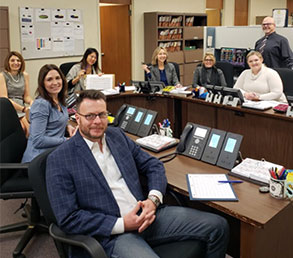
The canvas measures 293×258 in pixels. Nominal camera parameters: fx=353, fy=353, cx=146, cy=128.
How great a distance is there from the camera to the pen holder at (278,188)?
1675 millimetres

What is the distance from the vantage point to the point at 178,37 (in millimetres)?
7543

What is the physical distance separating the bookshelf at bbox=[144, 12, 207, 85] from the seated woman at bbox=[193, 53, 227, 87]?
251 centimetres

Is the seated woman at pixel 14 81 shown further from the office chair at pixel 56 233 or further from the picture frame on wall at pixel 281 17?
the picture frame on wall at pixel 281 17

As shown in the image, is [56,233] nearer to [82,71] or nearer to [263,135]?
[263,135]

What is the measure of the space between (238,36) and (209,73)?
2131 mm

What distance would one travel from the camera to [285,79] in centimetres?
412

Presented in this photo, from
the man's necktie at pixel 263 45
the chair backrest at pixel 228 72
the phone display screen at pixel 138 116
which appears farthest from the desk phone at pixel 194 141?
the man's necktie at pixel 263 45

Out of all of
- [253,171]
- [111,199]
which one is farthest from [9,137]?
[253,171]

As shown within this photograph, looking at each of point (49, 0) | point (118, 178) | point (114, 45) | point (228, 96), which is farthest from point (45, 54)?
point (118, 178)

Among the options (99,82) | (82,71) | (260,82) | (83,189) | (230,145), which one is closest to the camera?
(83,189)

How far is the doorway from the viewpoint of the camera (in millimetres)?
7105

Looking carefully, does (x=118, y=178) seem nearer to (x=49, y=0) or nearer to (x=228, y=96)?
(x=228, y=96)

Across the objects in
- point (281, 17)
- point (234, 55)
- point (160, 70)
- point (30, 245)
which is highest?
point (281, 17)

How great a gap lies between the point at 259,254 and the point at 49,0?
5.33 meters
